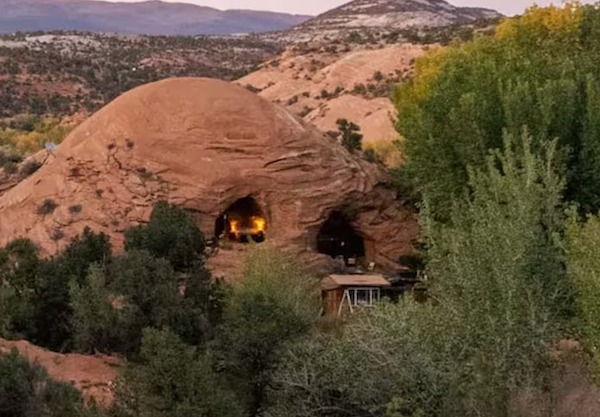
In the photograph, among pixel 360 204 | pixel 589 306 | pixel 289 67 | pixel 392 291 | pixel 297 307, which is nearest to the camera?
pixel 589 306

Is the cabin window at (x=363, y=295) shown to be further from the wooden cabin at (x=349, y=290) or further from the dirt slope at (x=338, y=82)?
the dirt slope at (x=338, y=82)

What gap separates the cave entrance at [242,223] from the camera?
24625mm

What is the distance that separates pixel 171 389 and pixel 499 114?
11.7 meters

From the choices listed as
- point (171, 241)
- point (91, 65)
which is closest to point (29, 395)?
point (171, 241)

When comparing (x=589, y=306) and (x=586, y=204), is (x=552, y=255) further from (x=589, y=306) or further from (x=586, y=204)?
(x=586, y=204)

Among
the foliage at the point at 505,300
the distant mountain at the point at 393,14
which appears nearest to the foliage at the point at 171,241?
the foliage at the point at 505,300

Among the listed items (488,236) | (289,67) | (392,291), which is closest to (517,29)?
(392,291)

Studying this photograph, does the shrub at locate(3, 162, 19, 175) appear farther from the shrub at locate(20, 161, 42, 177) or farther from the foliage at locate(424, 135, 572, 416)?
the foliage at locate(424, 135, 572, 416)

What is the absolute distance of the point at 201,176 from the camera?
2384 cm

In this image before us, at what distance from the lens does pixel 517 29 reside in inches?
1059

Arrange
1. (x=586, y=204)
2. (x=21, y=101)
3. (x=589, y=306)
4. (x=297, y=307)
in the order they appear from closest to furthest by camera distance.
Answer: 1. (x=589, y=306)
2. (x=297, y=307)
3. (x=586, y=204)
4. (x=21, y=101)

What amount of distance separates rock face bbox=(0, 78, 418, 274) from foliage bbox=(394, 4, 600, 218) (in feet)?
8.66

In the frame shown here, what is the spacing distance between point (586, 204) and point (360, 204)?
7975 millimetres

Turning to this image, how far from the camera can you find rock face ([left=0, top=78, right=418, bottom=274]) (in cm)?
2366
